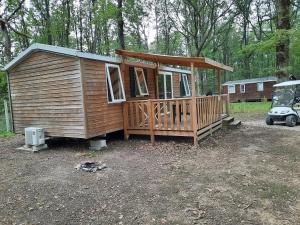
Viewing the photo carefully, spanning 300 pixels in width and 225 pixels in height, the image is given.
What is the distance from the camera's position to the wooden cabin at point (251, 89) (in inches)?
1045

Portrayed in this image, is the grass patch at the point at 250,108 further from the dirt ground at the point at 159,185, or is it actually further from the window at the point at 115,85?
the window at the point at 115,85

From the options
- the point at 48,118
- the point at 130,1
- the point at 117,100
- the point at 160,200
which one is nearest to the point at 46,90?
the point at 48,118

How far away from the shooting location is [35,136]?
7.79 m

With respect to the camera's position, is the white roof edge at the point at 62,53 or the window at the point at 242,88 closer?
the white roof edge at the point at 62,53

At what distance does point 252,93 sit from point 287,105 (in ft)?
58.4

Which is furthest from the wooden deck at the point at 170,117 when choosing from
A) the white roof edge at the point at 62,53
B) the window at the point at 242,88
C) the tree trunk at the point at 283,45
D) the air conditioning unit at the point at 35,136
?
the window at the point at 242,88

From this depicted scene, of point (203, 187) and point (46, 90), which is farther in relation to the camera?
point (46, 90)

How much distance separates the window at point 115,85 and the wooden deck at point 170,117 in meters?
0.36

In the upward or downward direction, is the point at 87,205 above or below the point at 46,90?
below

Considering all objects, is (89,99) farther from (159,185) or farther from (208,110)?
(208,110)

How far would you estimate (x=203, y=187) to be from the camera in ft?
15.1

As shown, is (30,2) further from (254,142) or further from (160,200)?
(160,200)

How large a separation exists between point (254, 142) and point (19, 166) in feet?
21.7

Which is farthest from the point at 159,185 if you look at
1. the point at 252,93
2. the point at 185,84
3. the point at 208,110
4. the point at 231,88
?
the point at 231,88
